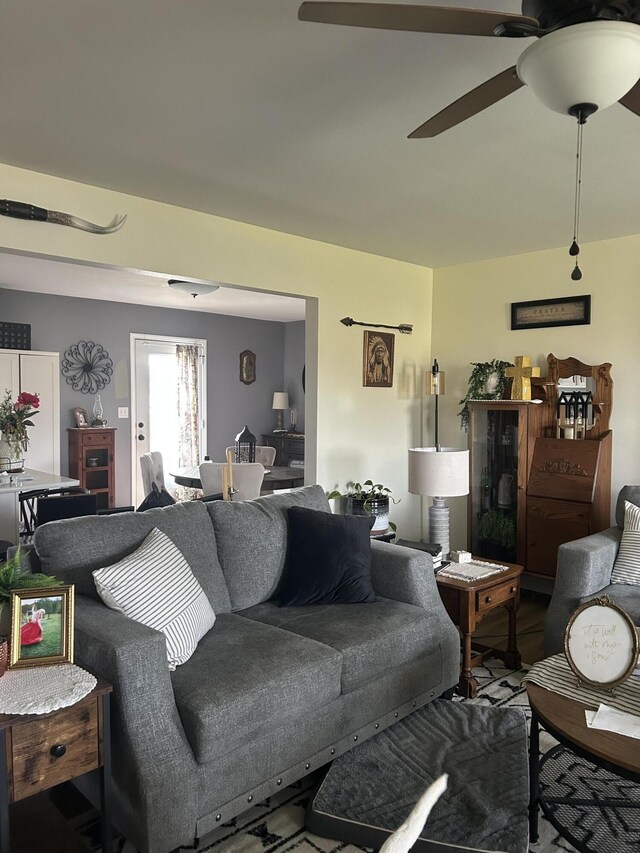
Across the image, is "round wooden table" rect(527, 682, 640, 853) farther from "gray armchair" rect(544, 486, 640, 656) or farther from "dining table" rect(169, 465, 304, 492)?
"dining table" rect(169, 465, 304, 492)

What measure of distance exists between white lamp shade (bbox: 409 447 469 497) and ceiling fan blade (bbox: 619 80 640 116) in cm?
188

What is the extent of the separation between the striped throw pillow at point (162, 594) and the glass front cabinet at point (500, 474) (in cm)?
265

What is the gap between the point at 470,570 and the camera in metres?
3.25

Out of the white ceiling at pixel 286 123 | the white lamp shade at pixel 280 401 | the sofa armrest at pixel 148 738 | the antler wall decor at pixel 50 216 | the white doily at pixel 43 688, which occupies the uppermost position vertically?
the white ceiling at pixel 286 123

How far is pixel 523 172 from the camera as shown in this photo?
9.99 ft

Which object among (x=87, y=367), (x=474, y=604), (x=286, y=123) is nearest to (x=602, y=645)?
(x=474, y=604)

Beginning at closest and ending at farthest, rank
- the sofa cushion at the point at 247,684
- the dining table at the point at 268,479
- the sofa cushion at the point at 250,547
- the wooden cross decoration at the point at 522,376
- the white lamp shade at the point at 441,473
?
the sofa cushion at the point at 247,684 < the sofa cushion at the point at 250,547 < the white lamp shade at the point at 441,473 < the wooden cross decoration at the point at 522,376 < the dining table at the point at 268,479

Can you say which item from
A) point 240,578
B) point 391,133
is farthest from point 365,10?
point 240,578

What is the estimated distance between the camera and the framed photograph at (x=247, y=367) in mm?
8477

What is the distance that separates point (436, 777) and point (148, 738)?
1.14 metres

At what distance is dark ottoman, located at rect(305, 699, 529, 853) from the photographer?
80.5 inches

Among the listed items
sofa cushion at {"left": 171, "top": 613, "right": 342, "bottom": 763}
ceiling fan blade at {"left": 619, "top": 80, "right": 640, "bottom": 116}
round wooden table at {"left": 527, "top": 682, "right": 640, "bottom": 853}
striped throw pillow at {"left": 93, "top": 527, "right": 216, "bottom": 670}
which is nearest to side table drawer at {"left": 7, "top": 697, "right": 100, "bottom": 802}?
sofa cushion at {"left": 171, "top": 613, "right": 342, "bottom": 763}

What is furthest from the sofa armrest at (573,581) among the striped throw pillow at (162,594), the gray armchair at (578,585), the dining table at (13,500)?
the dining table at (13,500)

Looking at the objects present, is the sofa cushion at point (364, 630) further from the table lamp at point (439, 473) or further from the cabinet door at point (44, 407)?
the cabinet door at point (44, 407)
